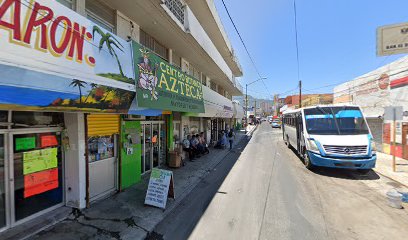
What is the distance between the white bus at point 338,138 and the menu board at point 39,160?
29.1ft

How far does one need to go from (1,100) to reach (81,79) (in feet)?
4.44

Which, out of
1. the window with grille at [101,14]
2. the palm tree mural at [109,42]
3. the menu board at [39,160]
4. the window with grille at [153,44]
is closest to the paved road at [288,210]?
the menu board at [39,160]

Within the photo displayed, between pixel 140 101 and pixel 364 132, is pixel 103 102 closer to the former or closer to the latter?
pixel 140 101

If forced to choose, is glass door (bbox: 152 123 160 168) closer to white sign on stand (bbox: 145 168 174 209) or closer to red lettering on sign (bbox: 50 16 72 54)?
white sign on stand (bbox: 145 168 174 209)

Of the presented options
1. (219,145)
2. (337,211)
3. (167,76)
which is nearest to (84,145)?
(167,76)

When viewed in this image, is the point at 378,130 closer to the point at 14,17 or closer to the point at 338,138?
the point at 338,138

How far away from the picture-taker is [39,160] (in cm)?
464

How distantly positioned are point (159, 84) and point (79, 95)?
9.50ft

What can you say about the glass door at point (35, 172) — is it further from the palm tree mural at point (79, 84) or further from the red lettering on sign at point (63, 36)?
the red lettering on sign at point (63, 36)

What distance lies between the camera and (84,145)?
531 centimetres

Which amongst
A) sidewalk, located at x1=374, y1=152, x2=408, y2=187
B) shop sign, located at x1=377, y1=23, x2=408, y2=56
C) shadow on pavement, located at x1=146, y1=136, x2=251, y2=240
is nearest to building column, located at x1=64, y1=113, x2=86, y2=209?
shadow on pavement, located at x1=146, y1=136, x2=251, y2=240

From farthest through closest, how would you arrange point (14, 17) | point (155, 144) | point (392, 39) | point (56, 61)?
point (155, 144), point (392, 39), point (56, 61), point (14, 17)

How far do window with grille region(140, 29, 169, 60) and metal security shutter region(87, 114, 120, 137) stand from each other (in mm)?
3421

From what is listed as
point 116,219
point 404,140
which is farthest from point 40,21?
point 404,140
